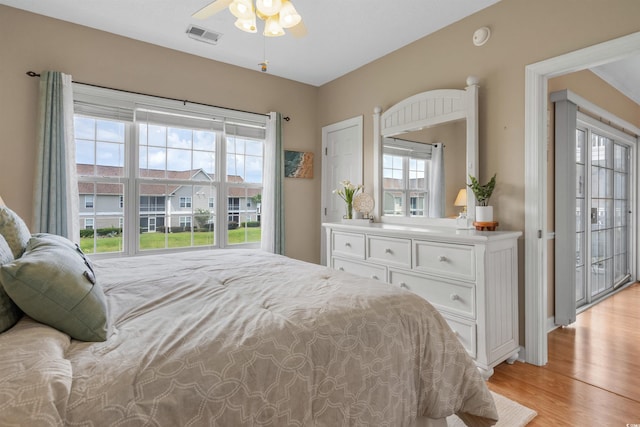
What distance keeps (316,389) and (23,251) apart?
1.20 metres

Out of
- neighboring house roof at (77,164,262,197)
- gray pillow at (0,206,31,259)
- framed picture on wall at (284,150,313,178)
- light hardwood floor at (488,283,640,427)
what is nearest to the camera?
gray pillow at (0,206,31,259)

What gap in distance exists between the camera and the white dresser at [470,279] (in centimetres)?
215

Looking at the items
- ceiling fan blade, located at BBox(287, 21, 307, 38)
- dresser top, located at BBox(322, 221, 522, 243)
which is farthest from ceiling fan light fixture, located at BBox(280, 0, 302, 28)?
dresser top, located at BBox(322, 221, 522, 243)

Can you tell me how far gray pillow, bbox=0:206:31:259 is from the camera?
117 centimetres

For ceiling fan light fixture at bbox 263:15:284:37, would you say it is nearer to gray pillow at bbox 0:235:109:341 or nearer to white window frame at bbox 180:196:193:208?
gray pillow at bbox 0:235:109:341

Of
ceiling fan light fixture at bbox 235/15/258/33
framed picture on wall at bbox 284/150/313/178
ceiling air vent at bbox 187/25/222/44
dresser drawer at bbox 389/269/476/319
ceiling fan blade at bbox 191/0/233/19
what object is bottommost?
dresser drawer at bbox 389/269/476/319

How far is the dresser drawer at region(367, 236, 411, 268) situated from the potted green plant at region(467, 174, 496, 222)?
22.3 inches

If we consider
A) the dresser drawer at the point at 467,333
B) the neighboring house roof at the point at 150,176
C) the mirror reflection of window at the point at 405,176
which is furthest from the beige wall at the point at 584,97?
the neighboring house roof at the point at 150,176

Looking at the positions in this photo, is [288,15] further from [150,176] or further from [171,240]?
[171,240]

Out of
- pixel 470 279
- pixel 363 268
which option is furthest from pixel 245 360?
pixel 363 268

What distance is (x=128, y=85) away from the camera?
124 inches

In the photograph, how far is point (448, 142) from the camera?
282 centimetres

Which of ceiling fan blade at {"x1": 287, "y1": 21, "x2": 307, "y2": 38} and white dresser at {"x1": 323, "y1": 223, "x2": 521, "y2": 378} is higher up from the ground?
ceiling fan blade at {"x1": 287, "y1": 21, "x2": 307, "y2": 38}

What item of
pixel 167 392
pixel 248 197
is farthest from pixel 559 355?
pixel 248 197
